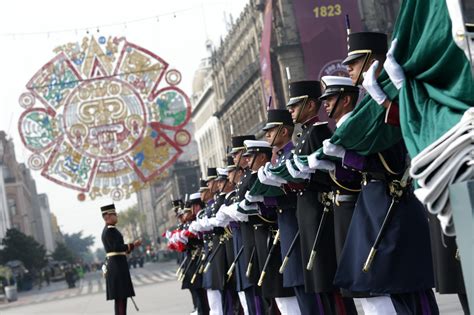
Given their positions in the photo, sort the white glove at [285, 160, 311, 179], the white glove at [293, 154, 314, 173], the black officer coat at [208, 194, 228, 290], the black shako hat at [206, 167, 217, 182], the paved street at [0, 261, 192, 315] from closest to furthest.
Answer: the white glove at [293, 154, 314, 173] < the white glove at [285, 160, 311, 179] < the black officer coat at [208, 194, 228, 290] < the black shako hat at [206, 167, 217, 182] < the paved street at [0, 261, 192, 315]

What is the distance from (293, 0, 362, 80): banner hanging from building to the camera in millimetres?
40875

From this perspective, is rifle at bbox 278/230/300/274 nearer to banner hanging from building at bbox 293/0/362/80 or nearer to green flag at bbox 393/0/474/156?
green flag at bbox 393/0/474/156

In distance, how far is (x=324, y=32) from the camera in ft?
136

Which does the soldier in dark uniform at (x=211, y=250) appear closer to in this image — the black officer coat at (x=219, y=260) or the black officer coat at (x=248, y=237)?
the black officer coat at (x=219, y=260)

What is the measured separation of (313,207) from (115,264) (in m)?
6.86

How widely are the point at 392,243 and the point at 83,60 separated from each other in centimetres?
2417

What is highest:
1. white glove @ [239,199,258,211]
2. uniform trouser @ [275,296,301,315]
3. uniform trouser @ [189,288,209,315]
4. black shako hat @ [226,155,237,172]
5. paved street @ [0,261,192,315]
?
black shako hat @ [226,155,237,172]

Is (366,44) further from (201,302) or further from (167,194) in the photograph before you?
(167,194)

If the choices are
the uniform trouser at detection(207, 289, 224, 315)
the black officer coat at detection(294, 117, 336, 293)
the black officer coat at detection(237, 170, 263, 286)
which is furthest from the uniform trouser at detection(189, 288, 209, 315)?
the black officer coat at detection(294, 117, 336, 293)

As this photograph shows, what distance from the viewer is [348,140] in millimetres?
5215

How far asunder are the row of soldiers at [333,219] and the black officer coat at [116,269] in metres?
2.78

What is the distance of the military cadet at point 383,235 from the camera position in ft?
17.2

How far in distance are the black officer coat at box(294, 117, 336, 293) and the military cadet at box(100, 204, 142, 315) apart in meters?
6.43

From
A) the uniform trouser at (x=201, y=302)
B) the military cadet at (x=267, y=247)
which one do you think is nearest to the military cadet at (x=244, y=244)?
the military cadet at (x=267, y=247)
